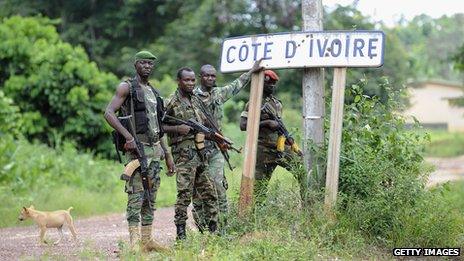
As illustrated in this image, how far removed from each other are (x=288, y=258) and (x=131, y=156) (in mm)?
1763

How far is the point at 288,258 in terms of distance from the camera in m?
6.40

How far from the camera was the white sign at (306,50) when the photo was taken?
745 centimetres

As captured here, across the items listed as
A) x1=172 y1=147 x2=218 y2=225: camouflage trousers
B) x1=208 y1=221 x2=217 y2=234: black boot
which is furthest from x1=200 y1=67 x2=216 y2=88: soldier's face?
x1=208 y1=221 x2=217 y2=234: black boot

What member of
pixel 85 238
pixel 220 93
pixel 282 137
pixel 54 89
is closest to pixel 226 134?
pixel 54 89

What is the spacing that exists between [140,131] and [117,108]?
31 centimetres

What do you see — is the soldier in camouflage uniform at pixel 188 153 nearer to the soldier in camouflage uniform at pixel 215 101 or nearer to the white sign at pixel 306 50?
the soldier in camouflage uniform at pixel 215 101

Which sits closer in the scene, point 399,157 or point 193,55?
point 399,157

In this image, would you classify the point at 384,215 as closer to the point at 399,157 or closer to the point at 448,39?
the point at 399,157

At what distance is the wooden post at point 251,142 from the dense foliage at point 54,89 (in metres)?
10.9

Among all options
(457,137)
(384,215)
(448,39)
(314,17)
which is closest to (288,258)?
(384,215)

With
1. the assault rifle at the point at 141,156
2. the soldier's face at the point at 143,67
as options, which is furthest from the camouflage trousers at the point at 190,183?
the soldier's face at the point at 143,67

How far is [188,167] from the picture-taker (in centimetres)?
757

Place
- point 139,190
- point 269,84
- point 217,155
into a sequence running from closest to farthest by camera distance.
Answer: point 139,190, point 217,155, point 269,84

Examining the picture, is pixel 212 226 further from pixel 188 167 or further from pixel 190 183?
pixel 188 167
